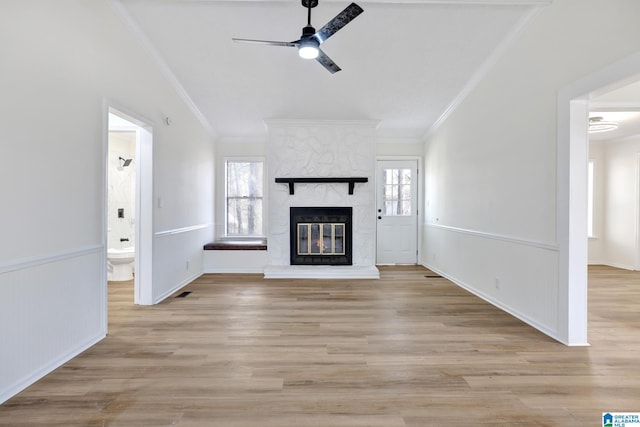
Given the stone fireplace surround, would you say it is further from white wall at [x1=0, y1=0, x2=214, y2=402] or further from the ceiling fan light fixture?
the ceiling fan light fixture

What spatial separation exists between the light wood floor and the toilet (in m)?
1.23

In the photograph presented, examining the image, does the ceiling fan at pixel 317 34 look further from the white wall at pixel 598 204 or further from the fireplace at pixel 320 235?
the white wall at pixel 598 204

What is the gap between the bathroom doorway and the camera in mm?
3752

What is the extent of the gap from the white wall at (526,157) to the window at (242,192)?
3.73 metres

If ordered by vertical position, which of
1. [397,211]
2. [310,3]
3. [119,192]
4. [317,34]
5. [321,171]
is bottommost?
[397,211]

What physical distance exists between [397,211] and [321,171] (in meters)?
1.95

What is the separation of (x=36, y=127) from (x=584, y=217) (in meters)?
4.22

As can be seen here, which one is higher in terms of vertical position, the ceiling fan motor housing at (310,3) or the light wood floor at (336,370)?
the ceiling fan motor housing at (310,3)

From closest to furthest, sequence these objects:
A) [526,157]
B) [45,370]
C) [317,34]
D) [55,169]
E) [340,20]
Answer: [45,370], [55,169], [340,20], [317,34], [526,157]

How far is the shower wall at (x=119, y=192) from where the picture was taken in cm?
520

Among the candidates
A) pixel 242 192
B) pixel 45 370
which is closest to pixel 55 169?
pixel 45 370

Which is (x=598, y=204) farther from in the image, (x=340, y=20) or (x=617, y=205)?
(x=340, y=20)

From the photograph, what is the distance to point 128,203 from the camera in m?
5.44

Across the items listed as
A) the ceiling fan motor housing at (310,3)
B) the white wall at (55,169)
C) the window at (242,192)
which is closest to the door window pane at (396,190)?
the window at (242,192)
